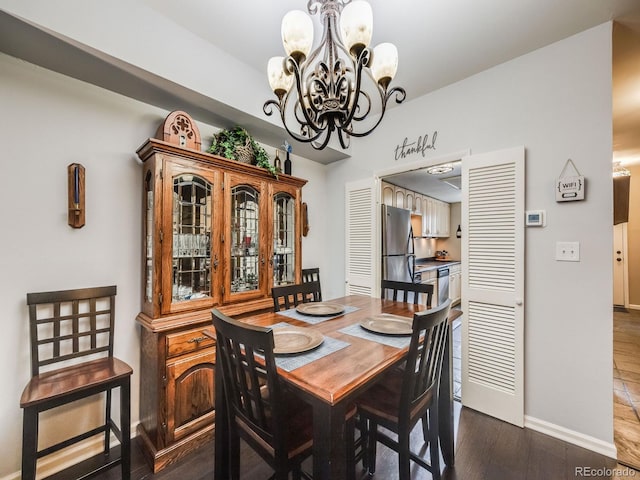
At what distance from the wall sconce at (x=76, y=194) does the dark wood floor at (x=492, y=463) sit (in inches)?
59.7

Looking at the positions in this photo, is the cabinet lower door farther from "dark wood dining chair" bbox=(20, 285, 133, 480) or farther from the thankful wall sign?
the thankful wall sign

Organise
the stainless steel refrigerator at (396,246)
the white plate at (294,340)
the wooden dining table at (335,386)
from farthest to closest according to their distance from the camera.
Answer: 1. the stainless steel refrigerator at (396,246)
2. the white plate at (294,340)
3. the wooden dining table at (335,386)

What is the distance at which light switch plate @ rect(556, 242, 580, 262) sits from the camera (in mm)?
1821

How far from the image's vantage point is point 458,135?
2.37 meters

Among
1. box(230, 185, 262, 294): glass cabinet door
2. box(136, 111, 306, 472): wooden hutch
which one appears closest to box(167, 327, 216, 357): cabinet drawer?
box(136, 111, 306, 472): wooden hutch

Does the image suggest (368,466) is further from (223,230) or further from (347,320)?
(223,230)

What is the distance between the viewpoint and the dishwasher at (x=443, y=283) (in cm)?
474

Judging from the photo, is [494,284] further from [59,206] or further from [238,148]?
[59,206]

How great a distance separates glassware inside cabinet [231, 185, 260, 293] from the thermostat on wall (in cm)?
210

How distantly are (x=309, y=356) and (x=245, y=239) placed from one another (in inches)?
54.4

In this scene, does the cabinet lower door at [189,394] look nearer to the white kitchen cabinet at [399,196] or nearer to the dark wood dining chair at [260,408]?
the dark wood dining chair at [260,408]

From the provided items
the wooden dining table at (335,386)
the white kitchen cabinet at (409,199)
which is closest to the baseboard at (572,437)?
the wooden dining table at (335,386)

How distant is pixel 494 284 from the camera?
211 cm

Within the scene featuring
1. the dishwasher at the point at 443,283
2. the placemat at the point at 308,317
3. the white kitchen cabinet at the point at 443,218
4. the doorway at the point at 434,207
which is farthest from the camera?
the white kitchen cabinet at the point at 443,218
